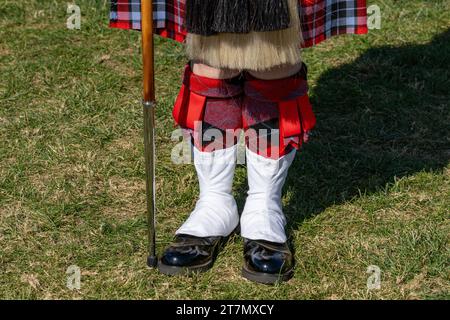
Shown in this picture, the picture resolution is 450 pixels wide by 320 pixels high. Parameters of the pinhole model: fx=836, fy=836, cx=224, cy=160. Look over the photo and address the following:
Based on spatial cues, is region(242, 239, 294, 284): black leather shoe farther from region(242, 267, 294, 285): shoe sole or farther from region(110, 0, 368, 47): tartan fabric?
region(110, 0, 368, 47): tartan fabric

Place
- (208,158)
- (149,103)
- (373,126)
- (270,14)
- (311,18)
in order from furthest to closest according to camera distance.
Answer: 1. (373,126)
2. (208,158)
3. (311,18)
4. (149,103)
5. (270,14)

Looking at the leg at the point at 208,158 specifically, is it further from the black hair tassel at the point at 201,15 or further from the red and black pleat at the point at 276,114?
the black hair tassel at the point at 201,15

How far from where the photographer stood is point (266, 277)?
2449mm

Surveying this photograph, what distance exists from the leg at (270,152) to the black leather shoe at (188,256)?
0.11 m

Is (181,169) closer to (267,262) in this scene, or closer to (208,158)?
(208,158)

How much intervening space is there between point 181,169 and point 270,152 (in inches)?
28.4

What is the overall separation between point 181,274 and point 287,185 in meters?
0.66

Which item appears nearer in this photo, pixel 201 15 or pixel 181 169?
pixel 201 15

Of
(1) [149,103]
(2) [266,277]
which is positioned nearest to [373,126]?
(2) [266,277]

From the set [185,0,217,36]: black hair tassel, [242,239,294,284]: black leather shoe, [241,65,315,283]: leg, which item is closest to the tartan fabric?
[241,65,315,283]: leg

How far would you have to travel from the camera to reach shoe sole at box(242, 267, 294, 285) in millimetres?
2451

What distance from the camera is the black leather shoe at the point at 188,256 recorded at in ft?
8.17
